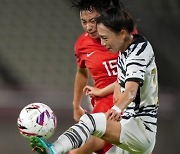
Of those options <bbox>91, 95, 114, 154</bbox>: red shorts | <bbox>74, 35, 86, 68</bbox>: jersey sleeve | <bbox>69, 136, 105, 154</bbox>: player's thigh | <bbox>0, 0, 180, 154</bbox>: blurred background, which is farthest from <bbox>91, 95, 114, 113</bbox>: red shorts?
<bbox>0, 0, 180, 154</bbox>: blurred background

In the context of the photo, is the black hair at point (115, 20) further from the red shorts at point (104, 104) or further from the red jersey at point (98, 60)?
the red shorts at point (104, 104)

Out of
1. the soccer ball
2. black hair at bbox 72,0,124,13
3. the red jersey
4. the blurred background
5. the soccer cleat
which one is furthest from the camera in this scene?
the blurred background

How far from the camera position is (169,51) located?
6.32m

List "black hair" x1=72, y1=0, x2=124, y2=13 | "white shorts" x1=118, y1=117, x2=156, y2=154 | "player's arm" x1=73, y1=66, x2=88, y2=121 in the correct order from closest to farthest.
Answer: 1. "white shorts" x1=118, y1=117, x2=156, y2=154
2. "black hair" x1=72, y1=0, x2=124, y2=13
3. "player's arm" x1=73, y1=66, x2=88, y2=121

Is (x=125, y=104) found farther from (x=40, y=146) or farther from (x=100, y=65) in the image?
(x=100, y=65)

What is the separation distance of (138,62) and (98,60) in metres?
0.56

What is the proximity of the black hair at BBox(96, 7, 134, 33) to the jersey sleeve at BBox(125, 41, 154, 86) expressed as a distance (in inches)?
4.4

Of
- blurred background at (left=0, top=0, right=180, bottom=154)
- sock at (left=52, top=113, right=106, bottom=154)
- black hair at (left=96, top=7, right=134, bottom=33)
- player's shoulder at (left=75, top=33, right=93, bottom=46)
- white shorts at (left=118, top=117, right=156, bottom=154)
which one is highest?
black hair at (left=96, top=7, right=134, bottom=33)

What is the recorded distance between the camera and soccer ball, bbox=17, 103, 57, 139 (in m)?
3.50

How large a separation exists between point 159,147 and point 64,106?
48.4 inches

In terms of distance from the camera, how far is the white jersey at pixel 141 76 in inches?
135

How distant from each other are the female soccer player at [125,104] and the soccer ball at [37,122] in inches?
6.2

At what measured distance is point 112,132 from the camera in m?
3.57

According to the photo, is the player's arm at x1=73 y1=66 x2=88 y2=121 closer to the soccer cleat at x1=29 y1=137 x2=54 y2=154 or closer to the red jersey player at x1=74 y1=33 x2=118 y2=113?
the red jersey player at x1=74 y1=33 x2=118 y2=113
